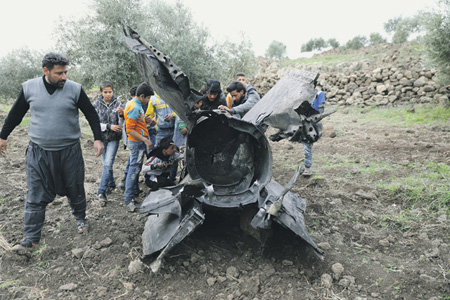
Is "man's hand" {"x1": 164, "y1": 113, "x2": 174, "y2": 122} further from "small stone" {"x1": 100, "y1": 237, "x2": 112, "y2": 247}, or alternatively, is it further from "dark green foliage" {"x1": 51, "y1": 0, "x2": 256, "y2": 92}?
"dark green foliage" {"x1": 51, "y1": 0, "x2": 256, "y2": 92}

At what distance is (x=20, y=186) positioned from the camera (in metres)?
4.96

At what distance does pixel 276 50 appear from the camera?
35062 millimetres

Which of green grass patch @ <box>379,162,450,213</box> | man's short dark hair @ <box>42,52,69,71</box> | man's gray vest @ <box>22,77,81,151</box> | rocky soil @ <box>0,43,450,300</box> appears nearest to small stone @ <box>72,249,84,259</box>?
rocky soil @ <box>0,43,450,300</box>

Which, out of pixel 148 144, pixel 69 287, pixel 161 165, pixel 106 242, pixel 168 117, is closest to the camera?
pixel 69 287

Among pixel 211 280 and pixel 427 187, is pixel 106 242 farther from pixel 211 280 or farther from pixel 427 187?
pixel 427 187

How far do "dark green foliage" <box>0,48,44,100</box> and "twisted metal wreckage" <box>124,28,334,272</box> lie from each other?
628 inches

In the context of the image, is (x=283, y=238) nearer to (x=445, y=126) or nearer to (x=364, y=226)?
(x=364, y=226)

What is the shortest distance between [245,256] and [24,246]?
2.28 meters

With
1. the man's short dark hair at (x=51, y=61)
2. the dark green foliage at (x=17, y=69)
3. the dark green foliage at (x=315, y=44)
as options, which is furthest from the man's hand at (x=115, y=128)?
the dark green foliage at (x=315, y=44)

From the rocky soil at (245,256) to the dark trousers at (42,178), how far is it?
0.98 ft

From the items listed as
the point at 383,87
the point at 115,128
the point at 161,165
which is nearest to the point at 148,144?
the point at 161,165

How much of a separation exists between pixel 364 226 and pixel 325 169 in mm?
2334

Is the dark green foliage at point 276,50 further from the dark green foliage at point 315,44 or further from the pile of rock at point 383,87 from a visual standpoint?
the pile of rock at point 383,87

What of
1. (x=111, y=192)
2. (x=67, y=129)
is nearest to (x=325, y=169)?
(x=111, y=192)
